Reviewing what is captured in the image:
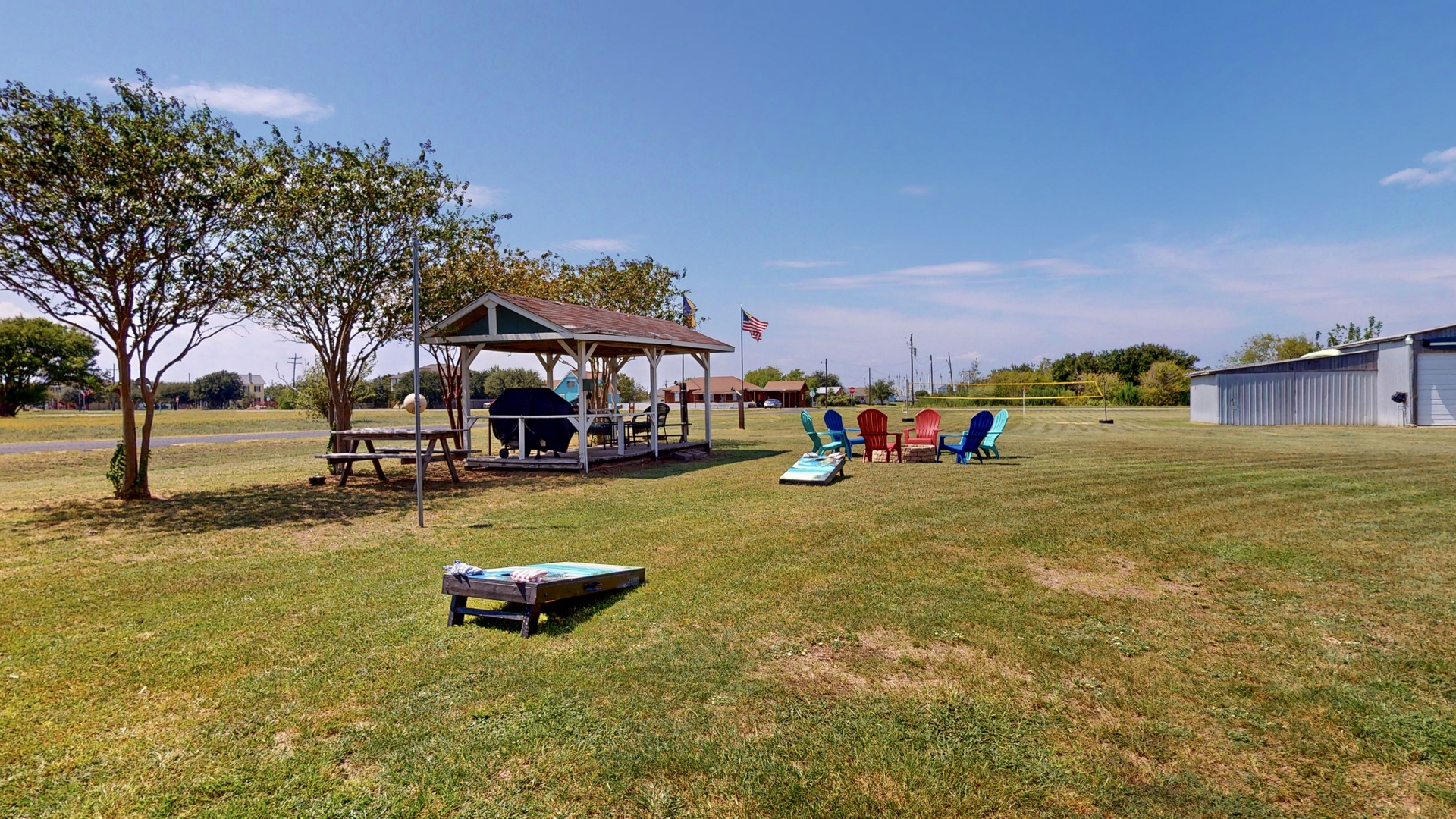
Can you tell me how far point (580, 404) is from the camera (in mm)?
14578

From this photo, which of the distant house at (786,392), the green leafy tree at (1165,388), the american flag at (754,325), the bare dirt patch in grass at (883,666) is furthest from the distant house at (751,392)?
the bare dirt patch in grass at (883,666)

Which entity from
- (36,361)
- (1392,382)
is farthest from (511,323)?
(36,361)

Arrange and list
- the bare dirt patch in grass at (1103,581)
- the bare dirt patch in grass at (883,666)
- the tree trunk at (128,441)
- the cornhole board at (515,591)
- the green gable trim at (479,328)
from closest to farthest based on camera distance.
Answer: the bare dirt patch in grass at (883,666) → the cornhole board at (515,591) → the bare dirt patch in grass at (1103,581) → the tree trunk at (128,441) → the green gable trim at (479,328)

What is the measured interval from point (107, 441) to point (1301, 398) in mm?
48599

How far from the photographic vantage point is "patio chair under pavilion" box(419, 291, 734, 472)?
14750mm

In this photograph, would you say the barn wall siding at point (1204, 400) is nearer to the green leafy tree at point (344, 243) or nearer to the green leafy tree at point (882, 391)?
the green leafy tree at point (344, 243)

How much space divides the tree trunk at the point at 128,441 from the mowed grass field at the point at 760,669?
270 cm

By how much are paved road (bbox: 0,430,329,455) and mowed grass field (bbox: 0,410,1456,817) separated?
19.0m

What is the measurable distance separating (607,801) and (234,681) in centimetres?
267

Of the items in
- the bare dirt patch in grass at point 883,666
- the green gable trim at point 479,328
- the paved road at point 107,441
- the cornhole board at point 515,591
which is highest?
the green gable trim at point 479,328

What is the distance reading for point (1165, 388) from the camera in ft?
202

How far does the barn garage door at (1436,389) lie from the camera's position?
28.9m

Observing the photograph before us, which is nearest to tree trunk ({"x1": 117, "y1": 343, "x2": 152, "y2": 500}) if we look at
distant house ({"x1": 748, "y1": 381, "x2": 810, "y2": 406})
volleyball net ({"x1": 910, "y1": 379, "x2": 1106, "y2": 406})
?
volleyball net ({"x1": 910, "y1": 379, "x2": 1106, "y2": 406})

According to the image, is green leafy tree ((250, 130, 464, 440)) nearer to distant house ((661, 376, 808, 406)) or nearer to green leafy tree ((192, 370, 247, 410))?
distant house ((661, 376, 808, 406))
